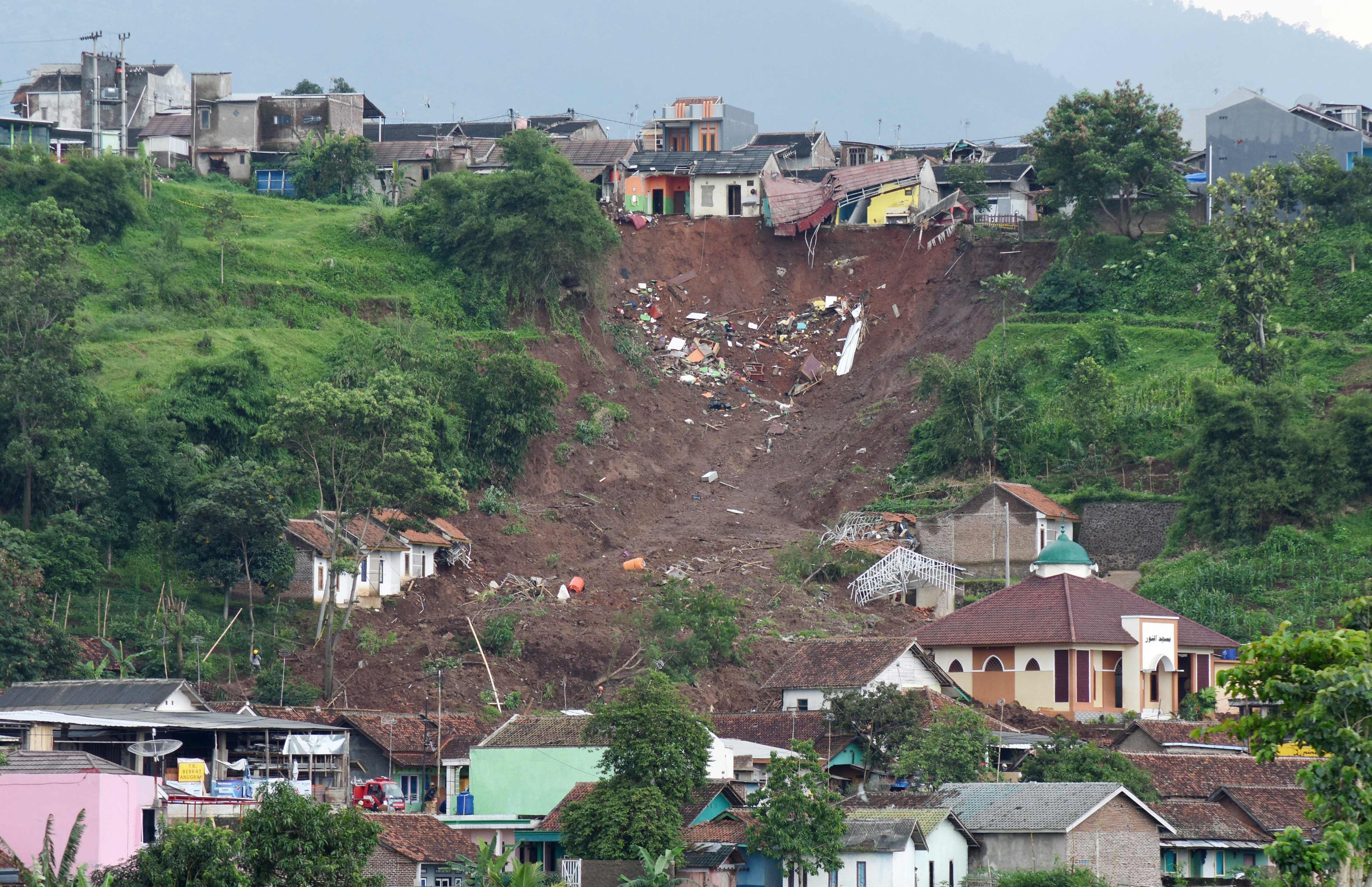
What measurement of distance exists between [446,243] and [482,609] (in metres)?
24.0

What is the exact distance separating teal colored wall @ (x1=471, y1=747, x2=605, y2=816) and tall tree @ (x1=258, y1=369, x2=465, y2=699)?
8524 mm

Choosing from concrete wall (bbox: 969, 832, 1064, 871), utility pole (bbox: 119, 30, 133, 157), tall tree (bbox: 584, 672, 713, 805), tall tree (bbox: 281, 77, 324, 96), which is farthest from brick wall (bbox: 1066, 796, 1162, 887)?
tall tree (bbox: 281, 77, 324, 96)

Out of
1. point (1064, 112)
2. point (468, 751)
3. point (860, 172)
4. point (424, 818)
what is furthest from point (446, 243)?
point (424, 818)

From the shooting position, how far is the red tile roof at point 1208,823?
37438 millimetres

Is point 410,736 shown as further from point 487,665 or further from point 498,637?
point 498,637

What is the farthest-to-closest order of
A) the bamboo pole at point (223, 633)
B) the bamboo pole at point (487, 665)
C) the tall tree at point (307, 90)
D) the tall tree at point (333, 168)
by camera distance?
1. the tall tree at point (307, 90)
2. the tall tree at point (333, 168)
3. the bamboo pole at point (487, 665)
4. the bamboo pole at point (223, 633)

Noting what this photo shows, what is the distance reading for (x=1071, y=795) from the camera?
3675cm

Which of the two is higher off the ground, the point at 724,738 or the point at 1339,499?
the point at 1339,499

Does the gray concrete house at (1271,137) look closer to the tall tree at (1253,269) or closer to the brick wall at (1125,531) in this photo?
the tall tree at (1253,269)

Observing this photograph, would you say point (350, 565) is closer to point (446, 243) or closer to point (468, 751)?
point (468, 751)

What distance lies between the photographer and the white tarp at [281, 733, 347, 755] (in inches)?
1629

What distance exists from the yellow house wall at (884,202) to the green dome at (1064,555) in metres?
30.2

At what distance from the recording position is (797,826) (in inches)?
1405

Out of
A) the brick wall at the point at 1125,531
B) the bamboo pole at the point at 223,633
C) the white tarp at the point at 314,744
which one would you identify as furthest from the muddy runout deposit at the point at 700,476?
the brick wall at the point at 1125,531
